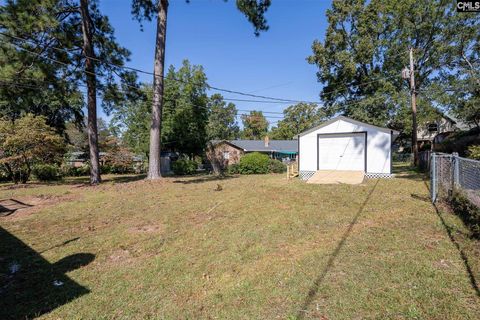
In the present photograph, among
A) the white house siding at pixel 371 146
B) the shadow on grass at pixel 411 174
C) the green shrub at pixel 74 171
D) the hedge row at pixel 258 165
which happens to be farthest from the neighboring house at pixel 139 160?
the shadow on grass at pixel 411 174

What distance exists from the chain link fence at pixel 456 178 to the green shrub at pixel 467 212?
10cm

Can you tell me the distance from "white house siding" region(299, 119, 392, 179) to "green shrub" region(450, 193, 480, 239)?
282 inches

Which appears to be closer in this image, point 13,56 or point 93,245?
point 93,245

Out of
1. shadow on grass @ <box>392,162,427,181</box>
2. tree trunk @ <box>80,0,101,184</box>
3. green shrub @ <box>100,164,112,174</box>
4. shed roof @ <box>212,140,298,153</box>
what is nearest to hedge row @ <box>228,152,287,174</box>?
shadow on grass @ <box>392,162,427,181</box>

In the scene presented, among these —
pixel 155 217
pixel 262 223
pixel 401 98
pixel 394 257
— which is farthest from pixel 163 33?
pixel 401 98

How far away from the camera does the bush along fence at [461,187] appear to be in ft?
17.7

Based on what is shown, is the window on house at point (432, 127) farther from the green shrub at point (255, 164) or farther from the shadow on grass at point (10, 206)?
the shadow on grass at point (10, 206)

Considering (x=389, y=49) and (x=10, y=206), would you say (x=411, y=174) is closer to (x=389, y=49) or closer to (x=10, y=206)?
(x=389, y=49)

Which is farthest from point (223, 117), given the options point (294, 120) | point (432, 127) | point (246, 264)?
point (246, 264)

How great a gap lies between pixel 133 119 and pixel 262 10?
27092 millimetres

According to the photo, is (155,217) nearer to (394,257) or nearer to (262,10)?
(394,257)

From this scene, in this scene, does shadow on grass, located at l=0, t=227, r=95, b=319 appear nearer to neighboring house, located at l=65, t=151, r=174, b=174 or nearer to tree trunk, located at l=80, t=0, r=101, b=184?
tree trunk, located at l=80, t=0, r=101, b=184

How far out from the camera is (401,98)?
23203mm

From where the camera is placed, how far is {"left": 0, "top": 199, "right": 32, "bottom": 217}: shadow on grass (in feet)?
27.9
